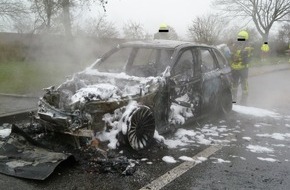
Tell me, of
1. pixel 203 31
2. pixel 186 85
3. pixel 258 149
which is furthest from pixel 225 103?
pixel 203 31

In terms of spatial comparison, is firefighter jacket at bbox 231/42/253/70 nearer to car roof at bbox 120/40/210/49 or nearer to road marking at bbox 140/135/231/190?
car roof at bbox 120/40/210/49

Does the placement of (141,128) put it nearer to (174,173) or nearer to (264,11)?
(174,173)

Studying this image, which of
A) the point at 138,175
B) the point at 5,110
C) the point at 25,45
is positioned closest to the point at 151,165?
the point at 138,175

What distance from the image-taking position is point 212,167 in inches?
189

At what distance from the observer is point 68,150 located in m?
5.01

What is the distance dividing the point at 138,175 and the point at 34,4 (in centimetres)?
922

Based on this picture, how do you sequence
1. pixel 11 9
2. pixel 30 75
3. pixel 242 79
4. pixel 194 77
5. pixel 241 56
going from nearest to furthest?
pixel 194 77, pixel 241 56, pixel 242 79, pixel 30 75, pixel 11 9

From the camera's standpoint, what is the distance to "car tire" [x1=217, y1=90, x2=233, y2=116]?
25.0 feet

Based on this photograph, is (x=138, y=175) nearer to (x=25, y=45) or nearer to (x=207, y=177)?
(x=207, y=177)

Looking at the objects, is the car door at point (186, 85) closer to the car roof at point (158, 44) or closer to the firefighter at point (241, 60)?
the car roof at point (158, 44)

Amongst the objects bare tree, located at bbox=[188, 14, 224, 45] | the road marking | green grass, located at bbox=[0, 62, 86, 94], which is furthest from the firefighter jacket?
bare tree, located at bbox=[188, 14, 224, 45]

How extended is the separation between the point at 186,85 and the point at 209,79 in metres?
0.88

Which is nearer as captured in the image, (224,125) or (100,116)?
(100,116)

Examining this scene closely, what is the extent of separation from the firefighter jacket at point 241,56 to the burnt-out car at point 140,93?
1.75m
